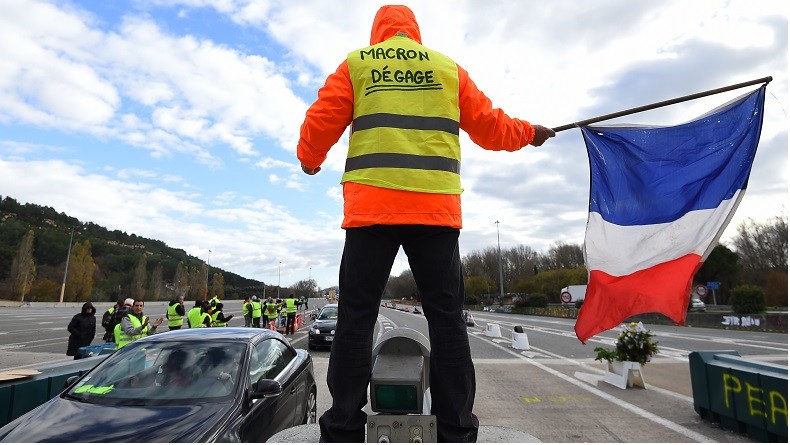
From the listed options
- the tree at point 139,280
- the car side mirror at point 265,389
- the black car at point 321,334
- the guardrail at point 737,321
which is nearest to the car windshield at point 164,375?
the car side mirror at point 265,389

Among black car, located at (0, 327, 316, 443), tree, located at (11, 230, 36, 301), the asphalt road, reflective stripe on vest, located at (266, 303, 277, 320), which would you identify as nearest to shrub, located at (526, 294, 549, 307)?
the asphalt road

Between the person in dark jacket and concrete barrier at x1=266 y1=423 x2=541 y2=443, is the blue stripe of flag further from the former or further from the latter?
the person in dark jacket

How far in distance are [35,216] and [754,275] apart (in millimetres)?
127022

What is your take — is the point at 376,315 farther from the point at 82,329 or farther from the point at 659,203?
the point at 82,329

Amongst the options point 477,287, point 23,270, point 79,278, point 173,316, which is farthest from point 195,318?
point 477,287

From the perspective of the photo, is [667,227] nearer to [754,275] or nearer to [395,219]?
[395,219]

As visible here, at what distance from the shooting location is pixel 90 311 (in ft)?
32.4

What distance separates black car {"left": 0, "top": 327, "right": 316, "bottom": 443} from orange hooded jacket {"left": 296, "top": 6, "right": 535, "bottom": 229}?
232 cm

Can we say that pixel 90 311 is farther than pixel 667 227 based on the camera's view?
Yes

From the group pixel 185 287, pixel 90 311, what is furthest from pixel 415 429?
pixel 185 287

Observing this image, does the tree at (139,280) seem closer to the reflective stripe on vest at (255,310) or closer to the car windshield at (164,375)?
the reflective stripe on vest at (255,310)

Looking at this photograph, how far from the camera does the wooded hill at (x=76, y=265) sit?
2420 inches

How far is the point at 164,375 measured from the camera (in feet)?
13.6

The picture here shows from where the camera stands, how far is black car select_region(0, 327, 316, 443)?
10.6ft
